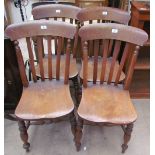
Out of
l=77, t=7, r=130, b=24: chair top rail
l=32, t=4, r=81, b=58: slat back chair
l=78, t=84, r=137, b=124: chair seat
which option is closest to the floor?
l=78, t=84, r=137, b=124: chair seat

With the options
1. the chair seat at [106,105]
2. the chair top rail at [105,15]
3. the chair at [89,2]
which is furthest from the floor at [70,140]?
the chair at [89,2]

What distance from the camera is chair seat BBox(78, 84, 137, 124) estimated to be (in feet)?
4.36

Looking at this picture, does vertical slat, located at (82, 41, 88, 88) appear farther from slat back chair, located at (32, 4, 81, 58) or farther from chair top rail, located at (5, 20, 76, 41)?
slat back chair, located at (32, 4, 81, 58)

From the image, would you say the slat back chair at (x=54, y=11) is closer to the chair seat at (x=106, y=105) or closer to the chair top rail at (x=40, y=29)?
the chair top rail at (x=40, y=29)

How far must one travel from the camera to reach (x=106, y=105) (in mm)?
1421

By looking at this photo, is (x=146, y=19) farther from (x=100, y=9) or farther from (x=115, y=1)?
(x=115, y=1)

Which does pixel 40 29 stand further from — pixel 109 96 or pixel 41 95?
pixel 109 96

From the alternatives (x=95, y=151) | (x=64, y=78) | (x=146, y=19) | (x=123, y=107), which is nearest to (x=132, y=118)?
(x=123, y=107)

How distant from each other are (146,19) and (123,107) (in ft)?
2.77

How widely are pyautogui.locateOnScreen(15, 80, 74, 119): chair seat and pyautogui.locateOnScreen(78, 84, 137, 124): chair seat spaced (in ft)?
0.40

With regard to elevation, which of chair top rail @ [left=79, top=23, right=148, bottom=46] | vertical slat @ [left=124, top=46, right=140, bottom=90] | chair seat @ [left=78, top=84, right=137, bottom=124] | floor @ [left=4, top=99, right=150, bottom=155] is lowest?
floor @ [left=4, top=99, right=150, bottom=155]

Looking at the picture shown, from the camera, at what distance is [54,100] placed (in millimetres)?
1450
